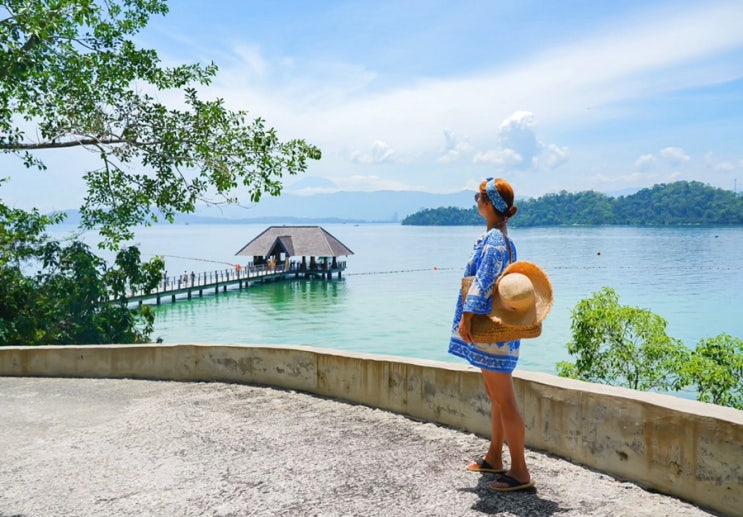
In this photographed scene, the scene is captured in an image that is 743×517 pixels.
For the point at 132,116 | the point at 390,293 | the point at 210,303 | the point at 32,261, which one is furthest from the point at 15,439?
the point at 390,293

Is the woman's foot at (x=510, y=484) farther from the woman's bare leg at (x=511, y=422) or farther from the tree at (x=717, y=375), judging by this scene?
the tree at (x=717, y=375)

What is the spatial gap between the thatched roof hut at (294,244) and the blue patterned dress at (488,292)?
2504 inches

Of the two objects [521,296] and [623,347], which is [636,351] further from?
[521,296]

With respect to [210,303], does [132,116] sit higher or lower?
higher

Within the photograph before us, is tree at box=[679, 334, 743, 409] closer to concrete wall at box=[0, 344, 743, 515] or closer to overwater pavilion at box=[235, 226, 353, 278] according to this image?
concrete wall at box=[0, 344, 743, 515]

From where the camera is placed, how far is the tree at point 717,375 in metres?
13.7

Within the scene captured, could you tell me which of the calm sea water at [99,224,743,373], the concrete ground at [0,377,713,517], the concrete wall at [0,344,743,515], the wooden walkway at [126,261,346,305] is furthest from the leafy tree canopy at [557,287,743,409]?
the wooden walkway at [126,261,346,305]

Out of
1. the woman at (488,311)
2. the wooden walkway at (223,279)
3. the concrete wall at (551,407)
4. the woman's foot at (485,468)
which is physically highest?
the woman at (488,311)

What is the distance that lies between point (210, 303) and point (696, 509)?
179 ft

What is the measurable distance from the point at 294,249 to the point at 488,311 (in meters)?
66.5

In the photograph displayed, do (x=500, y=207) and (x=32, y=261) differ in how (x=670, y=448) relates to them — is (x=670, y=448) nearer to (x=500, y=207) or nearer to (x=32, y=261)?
(x=500, y=207)

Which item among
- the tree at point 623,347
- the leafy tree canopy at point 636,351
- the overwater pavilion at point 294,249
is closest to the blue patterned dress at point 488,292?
the leafy tree canopy at point 636,351

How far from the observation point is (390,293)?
66438 millimetres

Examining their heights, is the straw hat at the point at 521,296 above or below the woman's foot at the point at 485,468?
above
